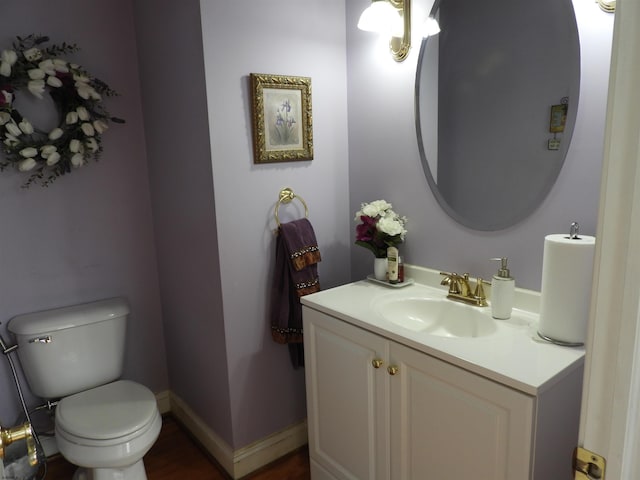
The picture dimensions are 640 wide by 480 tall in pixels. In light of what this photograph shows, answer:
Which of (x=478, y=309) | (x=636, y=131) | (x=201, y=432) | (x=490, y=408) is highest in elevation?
(x=636, y=131)

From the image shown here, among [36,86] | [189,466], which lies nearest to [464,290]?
[189,466]

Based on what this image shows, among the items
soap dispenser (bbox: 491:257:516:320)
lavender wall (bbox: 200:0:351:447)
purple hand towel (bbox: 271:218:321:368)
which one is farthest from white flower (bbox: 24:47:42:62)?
soap dispenser (bbox: 491:257:516:320)

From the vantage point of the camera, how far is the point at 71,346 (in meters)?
2.05

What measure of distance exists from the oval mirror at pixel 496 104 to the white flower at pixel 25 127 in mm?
1579

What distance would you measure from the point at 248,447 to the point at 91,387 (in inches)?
30.0

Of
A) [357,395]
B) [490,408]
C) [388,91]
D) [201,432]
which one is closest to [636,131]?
[490,408]

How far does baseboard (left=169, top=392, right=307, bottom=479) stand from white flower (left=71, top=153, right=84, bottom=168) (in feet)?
4.32

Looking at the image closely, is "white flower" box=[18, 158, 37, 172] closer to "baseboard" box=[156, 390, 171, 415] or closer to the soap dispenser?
"baseboard" box=[156, 390, 171, 415]

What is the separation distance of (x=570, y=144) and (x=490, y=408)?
2.64ft

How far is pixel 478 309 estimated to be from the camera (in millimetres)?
1614

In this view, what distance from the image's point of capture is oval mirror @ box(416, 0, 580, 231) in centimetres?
141

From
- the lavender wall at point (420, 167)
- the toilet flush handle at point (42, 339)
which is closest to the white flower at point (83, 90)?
the toilet flush handle at point (42, 339)

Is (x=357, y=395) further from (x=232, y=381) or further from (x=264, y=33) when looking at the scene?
(x=264, y=33)

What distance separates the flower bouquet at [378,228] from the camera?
191 cm
